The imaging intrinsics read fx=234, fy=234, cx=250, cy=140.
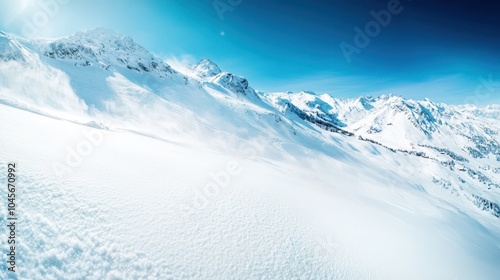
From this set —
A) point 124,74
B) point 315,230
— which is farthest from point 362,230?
point 124,74

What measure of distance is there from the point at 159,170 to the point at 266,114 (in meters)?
102

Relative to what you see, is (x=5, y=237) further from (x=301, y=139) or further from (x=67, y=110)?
(x=301, y=139)

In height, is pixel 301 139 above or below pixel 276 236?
above

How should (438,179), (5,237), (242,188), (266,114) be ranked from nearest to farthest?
1. (5,237)
2. (242,188)
3. (266,114)
4. (438,179)

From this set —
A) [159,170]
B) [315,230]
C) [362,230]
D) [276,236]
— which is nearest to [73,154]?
[159,170]

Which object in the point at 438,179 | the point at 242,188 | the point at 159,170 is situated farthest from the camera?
the point at 438,179

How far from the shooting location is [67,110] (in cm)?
5250

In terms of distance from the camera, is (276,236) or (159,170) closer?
(276,236)

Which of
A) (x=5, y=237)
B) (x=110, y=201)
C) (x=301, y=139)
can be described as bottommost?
(x=5, y=237)

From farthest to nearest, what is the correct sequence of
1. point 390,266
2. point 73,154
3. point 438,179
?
point 438,179 < point 390,266 < point 73,154

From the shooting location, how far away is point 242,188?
1446 cm

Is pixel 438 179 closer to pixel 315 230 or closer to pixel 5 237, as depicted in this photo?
pixel 315 230

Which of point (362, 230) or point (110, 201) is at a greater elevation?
point (362, 230)

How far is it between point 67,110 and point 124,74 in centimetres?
5151
